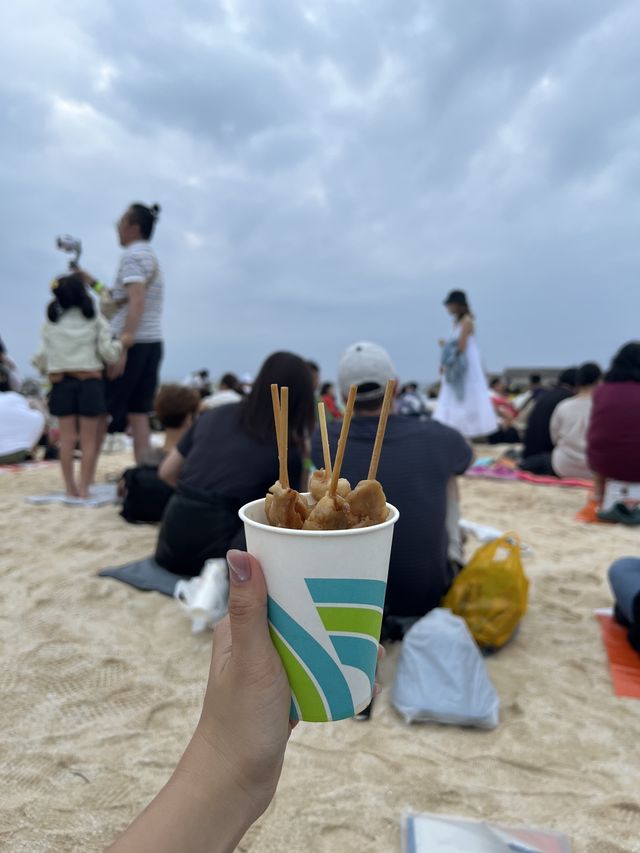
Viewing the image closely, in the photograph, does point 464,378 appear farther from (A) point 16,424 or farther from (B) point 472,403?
(A) point 16,424

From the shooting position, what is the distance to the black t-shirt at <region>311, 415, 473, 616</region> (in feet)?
7.01

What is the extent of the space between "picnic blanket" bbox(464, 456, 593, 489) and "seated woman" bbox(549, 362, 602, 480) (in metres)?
0.10

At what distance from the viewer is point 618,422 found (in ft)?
13.7

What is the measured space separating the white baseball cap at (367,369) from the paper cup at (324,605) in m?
1.47

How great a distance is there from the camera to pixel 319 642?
811 mm

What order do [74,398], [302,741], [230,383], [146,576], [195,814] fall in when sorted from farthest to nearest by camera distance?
1. [230,383]
2. [74,398]
3. [146,576]
4. [302,741]
5. [195,814]

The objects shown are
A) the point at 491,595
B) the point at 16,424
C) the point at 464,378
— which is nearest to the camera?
the point at 491,595

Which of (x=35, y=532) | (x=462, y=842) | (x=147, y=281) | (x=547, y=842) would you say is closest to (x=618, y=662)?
(x=547, y=842)

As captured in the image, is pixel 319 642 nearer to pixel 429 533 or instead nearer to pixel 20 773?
pixel 20 773

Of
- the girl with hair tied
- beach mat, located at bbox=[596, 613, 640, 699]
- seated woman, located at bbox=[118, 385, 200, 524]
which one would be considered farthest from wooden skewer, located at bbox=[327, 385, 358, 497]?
the girl with hair tied

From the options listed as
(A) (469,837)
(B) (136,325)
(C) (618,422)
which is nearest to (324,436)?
(A) (469,837)

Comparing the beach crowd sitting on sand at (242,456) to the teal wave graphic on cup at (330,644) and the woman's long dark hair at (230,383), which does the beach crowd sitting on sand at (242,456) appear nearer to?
the teal wave graphic on cup at (330,644)

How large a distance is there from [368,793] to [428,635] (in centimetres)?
61

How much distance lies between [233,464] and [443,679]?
1.29 m
